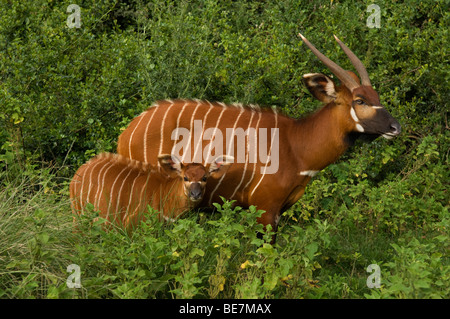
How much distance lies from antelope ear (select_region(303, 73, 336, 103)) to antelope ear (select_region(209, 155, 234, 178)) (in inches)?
32.9

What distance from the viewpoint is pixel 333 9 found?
8289 millimetres

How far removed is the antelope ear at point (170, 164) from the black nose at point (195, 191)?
29cm

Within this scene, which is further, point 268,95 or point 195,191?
point 268,95

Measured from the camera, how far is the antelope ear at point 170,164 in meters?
5.71

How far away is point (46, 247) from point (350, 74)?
259 centimetres

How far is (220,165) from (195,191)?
1.07ft

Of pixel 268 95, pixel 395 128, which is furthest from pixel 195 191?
pixel 268 95

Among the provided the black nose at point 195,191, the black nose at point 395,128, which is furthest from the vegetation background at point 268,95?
the black nose at point 395,128

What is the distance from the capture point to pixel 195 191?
17.9ft

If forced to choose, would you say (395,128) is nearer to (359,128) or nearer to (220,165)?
(359,128)
